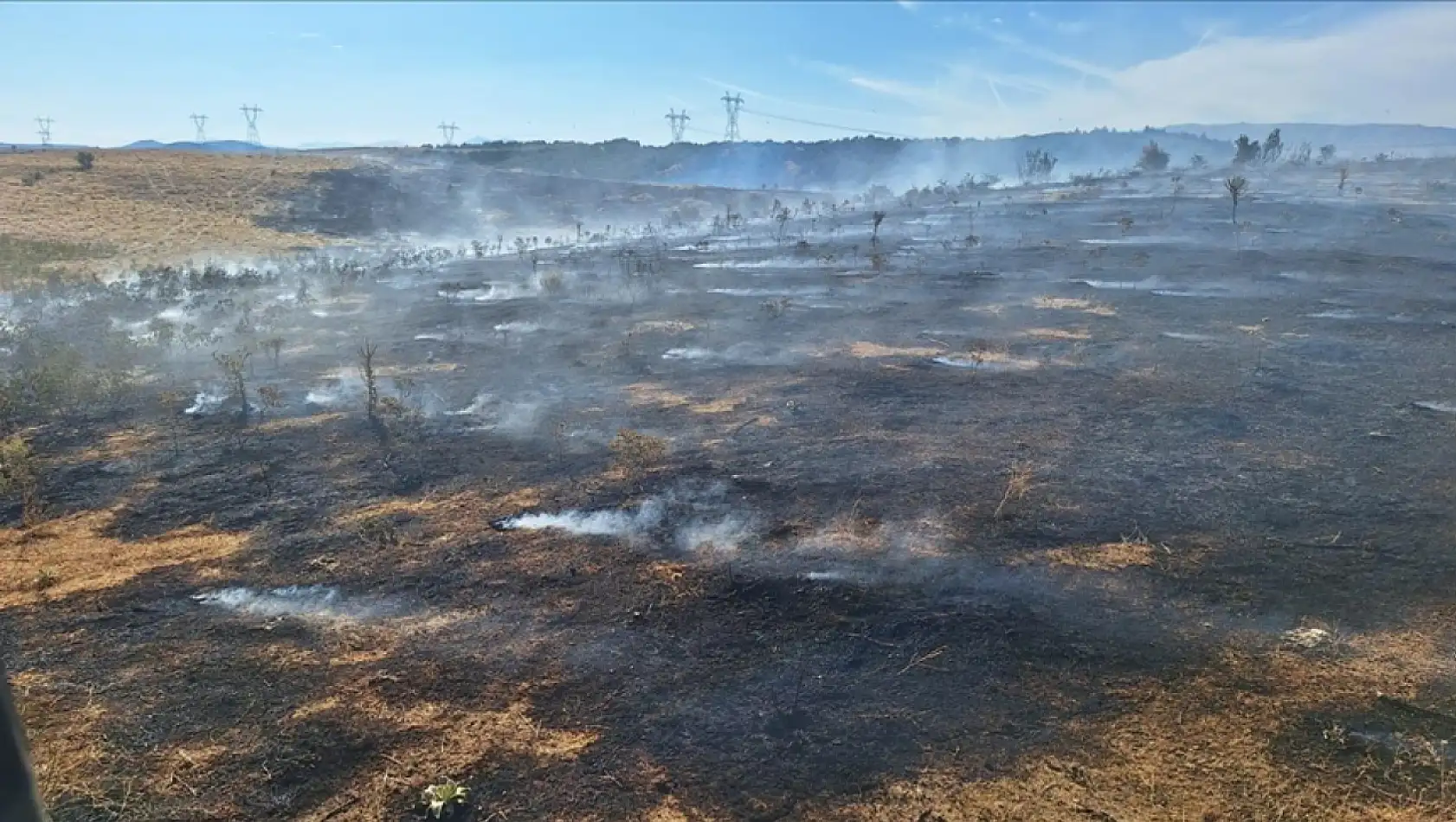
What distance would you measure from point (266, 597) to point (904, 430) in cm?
720

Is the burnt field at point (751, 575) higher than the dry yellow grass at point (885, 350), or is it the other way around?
the dry yellow grass at point (885, 350)

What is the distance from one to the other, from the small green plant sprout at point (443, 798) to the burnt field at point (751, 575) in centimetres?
7

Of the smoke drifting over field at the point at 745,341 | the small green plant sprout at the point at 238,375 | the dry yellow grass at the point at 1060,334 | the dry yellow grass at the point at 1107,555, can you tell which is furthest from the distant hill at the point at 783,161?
the dry yellow grass at the point at 1107,555

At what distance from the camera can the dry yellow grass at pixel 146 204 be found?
30.6 meters

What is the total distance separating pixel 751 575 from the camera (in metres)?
Answer: 6.71

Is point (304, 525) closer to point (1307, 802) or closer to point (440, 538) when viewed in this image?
point (440, 538)

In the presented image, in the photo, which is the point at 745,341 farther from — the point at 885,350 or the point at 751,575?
the point at 751,575

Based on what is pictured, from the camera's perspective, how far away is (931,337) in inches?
618

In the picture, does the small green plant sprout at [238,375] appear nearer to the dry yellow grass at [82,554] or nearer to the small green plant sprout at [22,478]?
the small green plant sprout at [22,478]

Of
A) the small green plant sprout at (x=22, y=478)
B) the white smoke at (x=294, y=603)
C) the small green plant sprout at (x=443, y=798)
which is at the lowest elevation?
the small green plant sprout at (x=443, y=798)

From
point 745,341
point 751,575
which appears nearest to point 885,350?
point 745,341

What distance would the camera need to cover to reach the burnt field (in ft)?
14.9

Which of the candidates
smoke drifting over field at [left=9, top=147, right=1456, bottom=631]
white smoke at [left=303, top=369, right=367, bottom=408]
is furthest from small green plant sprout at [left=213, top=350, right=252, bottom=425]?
white smoke at [left=303, top=369, right=367, bottom=408]

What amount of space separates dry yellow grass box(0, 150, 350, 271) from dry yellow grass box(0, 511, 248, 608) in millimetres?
23587
